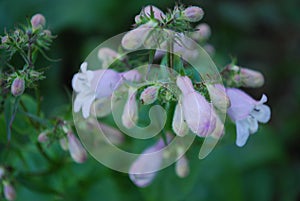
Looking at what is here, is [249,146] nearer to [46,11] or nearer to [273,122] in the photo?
[273,122]

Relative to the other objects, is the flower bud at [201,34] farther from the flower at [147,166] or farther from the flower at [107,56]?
the flower at [147,166]

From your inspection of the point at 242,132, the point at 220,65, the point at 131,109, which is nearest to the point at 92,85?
the point at 131,109

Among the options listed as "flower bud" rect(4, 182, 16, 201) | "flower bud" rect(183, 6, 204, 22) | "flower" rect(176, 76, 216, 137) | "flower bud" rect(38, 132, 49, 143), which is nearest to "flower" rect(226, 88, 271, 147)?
"flower" rect(176, 76, 216, 137)

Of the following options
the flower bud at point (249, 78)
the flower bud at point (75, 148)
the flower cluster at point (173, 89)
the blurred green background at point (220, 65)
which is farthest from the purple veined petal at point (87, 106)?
the flower bud at point (249, 78)

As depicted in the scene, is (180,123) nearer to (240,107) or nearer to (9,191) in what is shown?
(240,107)

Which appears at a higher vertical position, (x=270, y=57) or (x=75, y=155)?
(x=75, y=155)

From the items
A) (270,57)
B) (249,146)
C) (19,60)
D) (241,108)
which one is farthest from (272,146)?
(19,60)

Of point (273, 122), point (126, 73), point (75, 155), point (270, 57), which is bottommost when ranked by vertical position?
point (273, 122)
